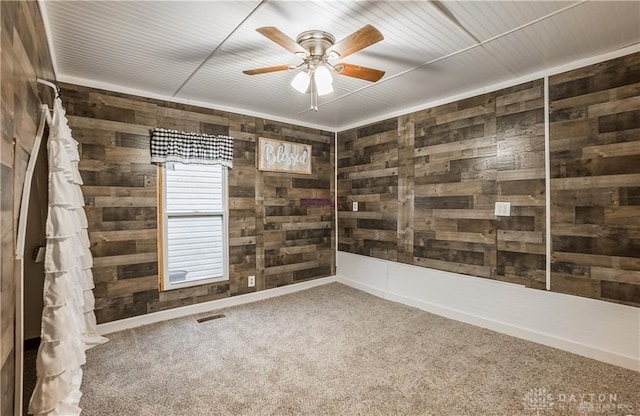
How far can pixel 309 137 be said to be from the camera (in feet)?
15.4

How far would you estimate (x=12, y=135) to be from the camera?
1308 mm

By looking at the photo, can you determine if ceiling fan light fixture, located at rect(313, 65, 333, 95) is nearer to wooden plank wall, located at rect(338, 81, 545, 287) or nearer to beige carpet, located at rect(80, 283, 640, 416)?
wooden plank wall, located at rect(338, 81, 545, 287)

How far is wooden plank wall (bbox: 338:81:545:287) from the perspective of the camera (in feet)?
9.53

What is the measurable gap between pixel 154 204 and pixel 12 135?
214 centimetres

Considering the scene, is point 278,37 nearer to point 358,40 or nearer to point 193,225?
point 358,40

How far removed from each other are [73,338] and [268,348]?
1.45 meters

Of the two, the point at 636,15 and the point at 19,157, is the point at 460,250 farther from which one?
the point at 19,157

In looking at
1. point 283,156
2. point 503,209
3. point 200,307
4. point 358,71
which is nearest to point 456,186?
point 503,209

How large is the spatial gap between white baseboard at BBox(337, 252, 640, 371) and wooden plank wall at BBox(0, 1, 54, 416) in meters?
3.60

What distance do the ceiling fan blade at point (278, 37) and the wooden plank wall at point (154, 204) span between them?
6.96 ft

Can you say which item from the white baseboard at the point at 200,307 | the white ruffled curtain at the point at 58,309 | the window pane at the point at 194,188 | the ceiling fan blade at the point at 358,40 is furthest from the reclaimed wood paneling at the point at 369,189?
the white ruffled curtain at the point at 58,309

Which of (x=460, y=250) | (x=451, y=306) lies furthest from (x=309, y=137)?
(x=451, y=306)

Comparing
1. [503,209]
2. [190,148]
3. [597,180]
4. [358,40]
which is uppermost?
[358,40]

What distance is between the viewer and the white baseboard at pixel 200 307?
10.3 feet
